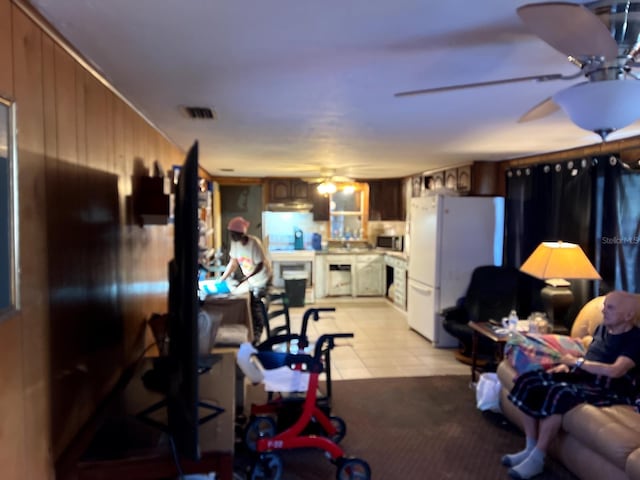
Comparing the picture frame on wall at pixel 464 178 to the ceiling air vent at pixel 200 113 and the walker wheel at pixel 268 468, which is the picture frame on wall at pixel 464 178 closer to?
the ceiling air vent at pixel 200 113

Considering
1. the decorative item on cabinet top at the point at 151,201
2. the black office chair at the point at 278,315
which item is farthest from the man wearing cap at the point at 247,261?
the decorative item on cabinet top at the point at 151,201

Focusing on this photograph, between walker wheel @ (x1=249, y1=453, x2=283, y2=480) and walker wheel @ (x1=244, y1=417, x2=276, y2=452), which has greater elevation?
walker wheel @ (x1=244, y1=417, x2=276, y2=452)

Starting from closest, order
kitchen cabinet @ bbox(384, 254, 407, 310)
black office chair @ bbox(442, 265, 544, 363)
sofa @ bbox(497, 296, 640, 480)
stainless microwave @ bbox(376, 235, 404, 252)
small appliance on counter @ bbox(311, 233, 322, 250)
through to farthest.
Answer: sofa @ bbox(497, 296, 640, 480) < black office chair @ bbox(442, 265, 544, 363) < kitchen cabinet @ bbox(384, 254, 407, 310) < stainless microwave @ bbox(376, 235, 404, 252) < small appliance on counter @ bbox(311, 233, 322, 250)

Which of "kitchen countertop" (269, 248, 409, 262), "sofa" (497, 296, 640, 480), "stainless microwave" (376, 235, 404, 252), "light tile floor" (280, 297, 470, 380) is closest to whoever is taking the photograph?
"sofa" (497, 296, 640, 480)

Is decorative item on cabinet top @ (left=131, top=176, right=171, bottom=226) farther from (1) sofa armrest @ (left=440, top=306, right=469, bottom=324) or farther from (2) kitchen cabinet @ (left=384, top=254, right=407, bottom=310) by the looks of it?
(2) kitchen cabinet @ (left=384, top=254, right=407, bottom=310)

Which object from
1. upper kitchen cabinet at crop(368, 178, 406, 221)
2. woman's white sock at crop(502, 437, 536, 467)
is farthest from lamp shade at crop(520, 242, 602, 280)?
upper kitchen cabinet at crop(368, 178, 406, 221)

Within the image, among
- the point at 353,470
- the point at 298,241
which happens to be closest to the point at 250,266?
the point at 353,470

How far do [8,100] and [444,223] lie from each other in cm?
442

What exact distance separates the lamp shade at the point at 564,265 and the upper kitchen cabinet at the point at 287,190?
15.6 feet

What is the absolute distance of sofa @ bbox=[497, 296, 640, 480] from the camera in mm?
2129

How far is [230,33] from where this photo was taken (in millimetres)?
1523

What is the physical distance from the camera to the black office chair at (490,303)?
14.8 ft

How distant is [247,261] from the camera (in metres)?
4.31

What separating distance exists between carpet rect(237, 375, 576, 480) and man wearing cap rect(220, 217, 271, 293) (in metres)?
1.01
